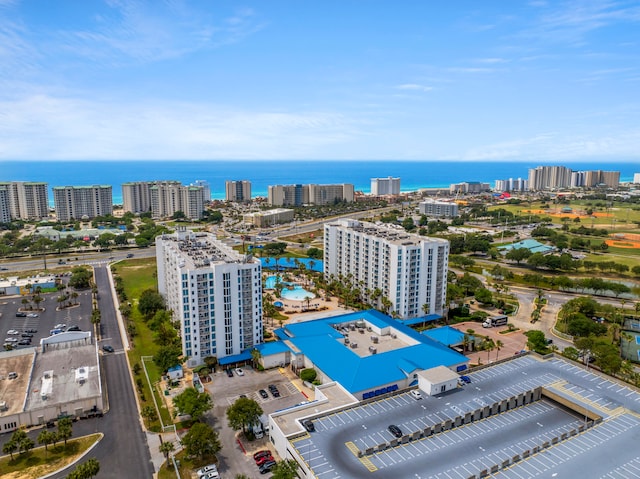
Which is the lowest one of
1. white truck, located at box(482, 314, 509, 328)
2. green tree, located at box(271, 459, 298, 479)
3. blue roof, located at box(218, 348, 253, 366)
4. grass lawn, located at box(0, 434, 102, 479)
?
grass lawn, located at box(0, 434, 102, 479)

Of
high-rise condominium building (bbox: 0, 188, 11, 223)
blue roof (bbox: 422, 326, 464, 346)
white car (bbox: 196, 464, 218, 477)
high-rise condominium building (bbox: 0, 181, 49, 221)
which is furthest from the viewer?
high-rise condominium building (bbox: 0, 181, 49, 221)

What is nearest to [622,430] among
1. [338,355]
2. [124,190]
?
[338,355]

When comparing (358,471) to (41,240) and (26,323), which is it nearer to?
(26,323)

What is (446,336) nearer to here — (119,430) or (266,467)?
(266,467)

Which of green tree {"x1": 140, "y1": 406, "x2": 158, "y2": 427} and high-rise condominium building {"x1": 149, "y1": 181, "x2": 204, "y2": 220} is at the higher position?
high-rise condominium building {"x1": 149, "y1": 181, "x2": 204, "y2": 220}

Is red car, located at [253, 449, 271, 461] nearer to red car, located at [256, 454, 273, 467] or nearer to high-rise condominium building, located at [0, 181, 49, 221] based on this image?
red car, located at [256, 454, 273, 467]

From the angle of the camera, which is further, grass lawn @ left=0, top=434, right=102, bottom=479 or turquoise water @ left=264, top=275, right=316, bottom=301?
turquoise water @ left=264, top=275, right=316, bottom=301

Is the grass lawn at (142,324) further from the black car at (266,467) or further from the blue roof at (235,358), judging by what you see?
the black car at (266,467)

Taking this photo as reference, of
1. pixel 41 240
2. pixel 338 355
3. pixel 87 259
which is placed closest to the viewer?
pixel 338 355

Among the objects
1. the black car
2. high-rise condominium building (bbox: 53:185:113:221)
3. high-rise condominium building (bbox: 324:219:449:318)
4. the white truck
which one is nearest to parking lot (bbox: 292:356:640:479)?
the black car
